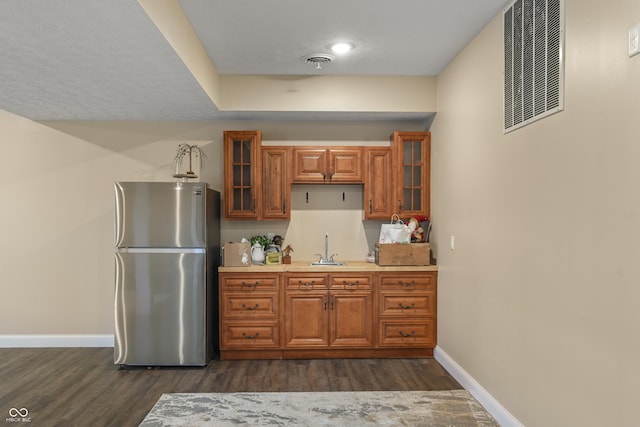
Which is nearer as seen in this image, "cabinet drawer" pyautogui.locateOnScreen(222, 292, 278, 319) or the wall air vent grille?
the wall air vent grille

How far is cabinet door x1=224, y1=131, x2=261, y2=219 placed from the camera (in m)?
4.43

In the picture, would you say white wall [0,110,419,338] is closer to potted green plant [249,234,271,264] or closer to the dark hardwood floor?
potted green plant [249,234,271,264]

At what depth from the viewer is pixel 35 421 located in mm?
2998

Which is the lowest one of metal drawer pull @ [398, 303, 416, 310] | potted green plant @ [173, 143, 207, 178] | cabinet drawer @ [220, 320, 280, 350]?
cabinet drawer @ [220, 320, 280, 350]

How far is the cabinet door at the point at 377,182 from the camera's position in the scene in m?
4.53

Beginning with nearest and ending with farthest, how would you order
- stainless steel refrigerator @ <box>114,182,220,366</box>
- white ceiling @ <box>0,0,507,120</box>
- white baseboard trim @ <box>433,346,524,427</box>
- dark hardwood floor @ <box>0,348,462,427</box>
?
white ceiling @ <box>0,0,507,120</box> → white baseboard trim @ <box>433,346,524,427</box> → dark hardwood floor @ <box>0,348,462,427</box> → stainless steel refrigerator @ <box>114,182,220,366</box>

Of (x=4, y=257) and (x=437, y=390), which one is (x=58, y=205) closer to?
(x=4, y=257)

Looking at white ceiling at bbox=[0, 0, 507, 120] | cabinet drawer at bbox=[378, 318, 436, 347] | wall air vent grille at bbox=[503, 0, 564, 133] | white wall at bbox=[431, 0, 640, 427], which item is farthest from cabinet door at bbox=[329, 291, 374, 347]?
wall air vent grille at bbox=[503, 0, 564, 133]

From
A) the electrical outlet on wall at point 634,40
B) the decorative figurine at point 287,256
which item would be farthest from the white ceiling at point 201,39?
the decorative figurine at point 287,256

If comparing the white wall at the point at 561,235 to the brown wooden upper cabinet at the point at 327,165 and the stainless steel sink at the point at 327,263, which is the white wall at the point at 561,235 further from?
the stainless steel sink at the point at 327,263

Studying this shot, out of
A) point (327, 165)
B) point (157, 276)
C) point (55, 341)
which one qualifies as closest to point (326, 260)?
point (327, 165)

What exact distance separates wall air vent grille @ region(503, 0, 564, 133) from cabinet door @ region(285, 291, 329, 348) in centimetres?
229

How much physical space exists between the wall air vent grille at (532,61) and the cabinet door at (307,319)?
229 cm

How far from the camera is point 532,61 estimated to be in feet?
8.27
